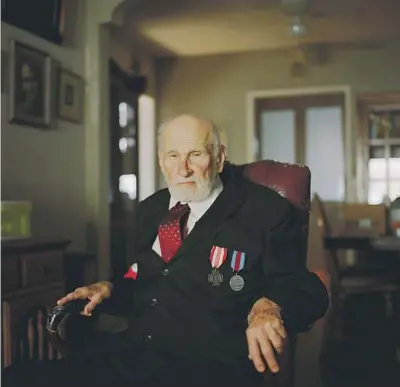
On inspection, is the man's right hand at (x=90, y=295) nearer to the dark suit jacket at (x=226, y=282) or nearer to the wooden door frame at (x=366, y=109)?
the dark suit jacket at (x=226, y=282)

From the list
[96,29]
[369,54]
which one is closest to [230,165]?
[369,54]

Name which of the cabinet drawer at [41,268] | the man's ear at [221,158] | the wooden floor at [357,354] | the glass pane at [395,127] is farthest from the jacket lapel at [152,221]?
the glass pane at [395,127]

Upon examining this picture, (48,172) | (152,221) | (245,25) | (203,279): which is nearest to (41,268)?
(48,172)

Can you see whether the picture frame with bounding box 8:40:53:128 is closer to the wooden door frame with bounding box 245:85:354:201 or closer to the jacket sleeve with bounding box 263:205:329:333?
the wooden door frame with bounding box 245:85:354:201

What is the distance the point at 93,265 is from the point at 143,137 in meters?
0.30

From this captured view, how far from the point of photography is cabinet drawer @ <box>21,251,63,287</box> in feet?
4.47

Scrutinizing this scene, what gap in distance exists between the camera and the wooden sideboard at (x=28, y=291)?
1328 mm

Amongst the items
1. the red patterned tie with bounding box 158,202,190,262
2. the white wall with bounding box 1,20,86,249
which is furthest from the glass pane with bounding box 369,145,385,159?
the white wall with bounding box 1,20,86,249

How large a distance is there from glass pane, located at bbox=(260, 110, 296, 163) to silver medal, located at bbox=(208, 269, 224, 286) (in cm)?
26

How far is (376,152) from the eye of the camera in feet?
4.00

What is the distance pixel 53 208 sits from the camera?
136 centimetres

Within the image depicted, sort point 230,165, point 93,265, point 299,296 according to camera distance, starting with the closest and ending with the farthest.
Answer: point 299,296, point 230,165, point 93,265

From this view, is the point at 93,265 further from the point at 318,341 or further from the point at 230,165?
the point at 318,341

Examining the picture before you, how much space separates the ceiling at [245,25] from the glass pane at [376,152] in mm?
203
